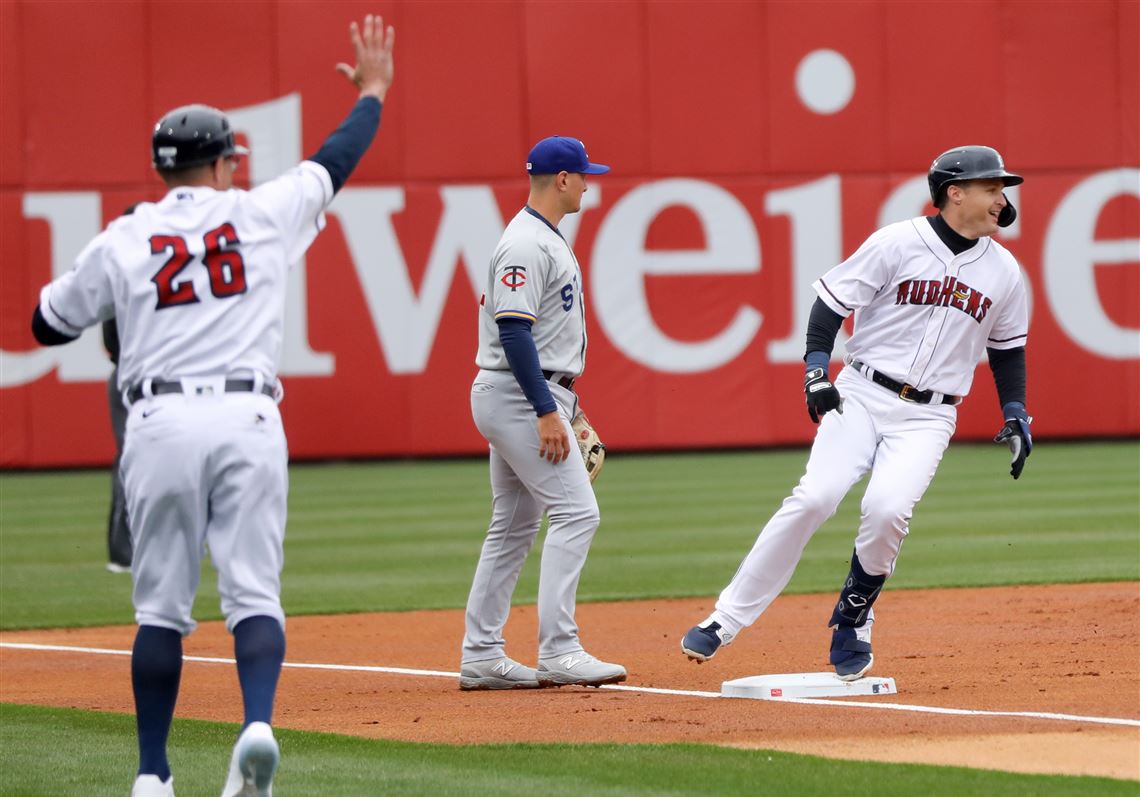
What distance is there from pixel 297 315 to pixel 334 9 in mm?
3281

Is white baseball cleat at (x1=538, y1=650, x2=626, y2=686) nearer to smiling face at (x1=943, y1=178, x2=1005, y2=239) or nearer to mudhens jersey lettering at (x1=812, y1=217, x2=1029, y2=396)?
mudhens jersey lettering at (x1=812, y1=217, x2=1029, y2=396)

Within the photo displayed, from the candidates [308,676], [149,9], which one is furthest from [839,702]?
[149,9]

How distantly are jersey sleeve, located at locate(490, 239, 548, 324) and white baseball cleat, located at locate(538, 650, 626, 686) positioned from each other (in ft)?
4.06

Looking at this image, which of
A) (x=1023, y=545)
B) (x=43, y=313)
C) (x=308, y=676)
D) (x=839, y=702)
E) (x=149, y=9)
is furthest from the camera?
(x=149, y=9)

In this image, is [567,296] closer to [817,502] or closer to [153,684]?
[817,502]

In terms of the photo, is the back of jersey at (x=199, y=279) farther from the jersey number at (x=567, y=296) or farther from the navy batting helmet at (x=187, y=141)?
the jersey number at (x=567, y=296)

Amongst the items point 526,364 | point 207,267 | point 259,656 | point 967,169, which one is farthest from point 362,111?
point 967,169

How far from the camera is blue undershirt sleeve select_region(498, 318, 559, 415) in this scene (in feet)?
19.9

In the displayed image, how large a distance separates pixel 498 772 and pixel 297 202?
1644mm

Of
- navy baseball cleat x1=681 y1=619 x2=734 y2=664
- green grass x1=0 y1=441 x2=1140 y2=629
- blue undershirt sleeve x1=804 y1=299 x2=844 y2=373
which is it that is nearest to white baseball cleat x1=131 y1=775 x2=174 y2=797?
navy baseball cleat x1=681 y1=619 x2=734 y2=664

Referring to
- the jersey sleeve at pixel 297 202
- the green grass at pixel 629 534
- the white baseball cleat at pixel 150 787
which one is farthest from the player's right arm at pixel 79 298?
the green grass at pixel 629 534

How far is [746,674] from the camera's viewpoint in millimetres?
6637

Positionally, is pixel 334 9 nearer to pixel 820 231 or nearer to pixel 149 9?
pixel 149 9

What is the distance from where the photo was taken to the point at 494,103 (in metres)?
18.6
